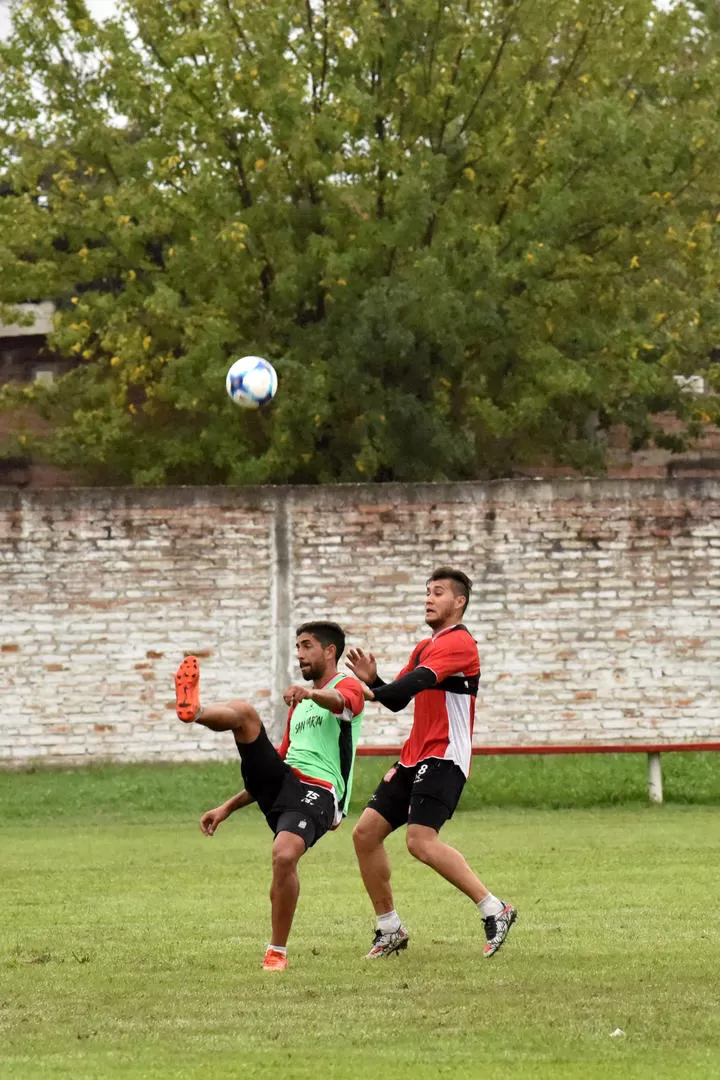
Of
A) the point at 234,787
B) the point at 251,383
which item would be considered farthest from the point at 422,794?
the point at 234,787

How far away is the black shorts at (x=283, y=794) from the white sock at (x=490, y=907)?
0.83m

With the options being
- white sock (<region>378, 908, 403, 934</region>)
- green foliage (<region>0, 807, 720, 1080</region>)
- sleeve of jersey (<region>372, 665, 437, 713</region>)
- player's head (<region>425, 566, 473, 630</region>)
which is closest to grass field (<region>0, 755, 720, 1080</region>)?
green foliage (<region>0, 807, 720, 1080</region>)

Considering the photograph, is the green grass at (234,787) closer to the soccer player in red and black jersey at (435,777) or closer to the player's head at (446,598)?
the soccer player in red and black jersey at (435,777)

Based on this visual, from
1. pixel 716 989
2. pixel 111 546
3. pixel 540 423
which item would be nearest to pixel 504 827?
pixel 111 546

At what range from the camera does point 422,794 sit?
9.26m

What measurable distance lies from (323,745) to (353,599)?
10.7 m

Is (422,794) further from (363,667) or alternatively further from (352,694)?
(363,667)

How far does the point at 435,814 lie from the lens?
362 inches

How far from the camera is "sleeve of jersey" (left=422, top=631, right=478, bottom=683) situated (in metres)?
9.15

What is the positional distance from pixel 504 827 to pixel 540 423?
10.8m

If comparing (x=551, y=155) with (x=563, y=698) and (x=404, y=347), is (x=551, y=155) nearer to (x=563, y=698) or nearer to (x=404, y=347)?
(x=404, y=347)

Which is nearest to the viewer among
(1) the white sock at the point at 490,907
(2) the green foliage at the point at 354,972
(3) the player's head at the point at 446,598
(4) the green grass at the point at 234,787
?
(2) the green foliage at the point at 354,972

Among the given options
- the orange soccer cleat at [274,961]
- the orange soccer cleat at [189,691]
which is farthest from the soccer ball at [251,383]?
the orange soccer cleat at [189,691]

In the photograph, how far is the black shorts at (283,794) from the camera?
885 centimetres
